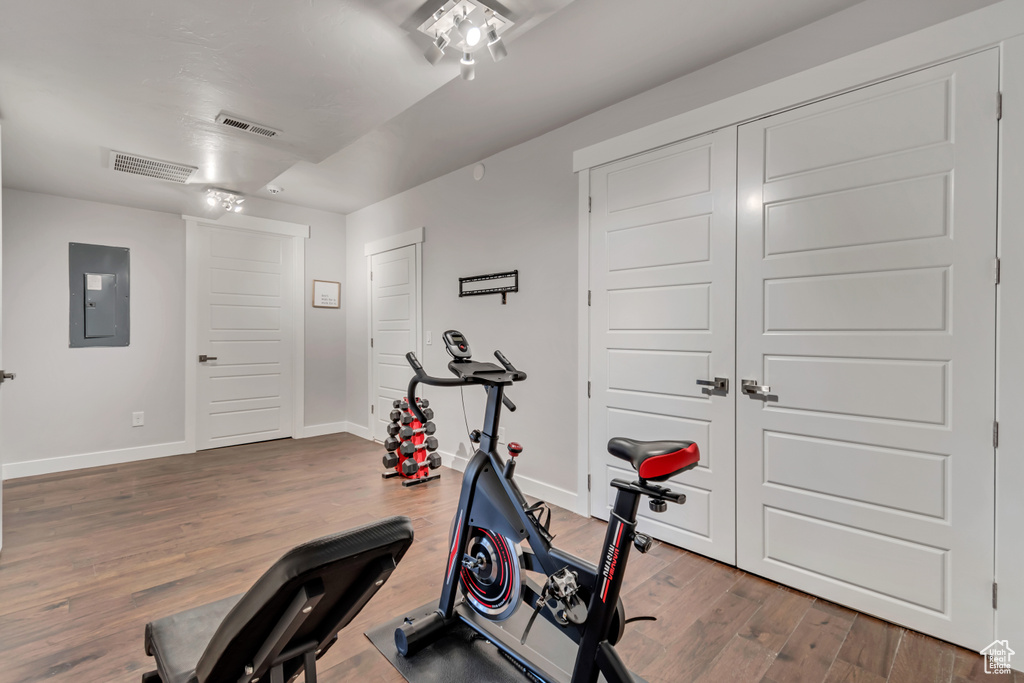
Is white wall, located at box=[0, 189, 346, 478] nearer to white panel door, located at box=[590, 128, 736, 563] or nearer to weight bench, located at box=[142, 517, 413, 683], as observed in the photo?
white panel door, located at box=[590, 128, 736, 563]

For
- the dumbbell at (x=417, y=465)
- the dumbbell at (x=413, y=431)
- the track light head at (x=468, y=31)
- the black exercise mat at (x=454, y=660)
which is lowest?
the black exercise mat at (x=454, y=660)

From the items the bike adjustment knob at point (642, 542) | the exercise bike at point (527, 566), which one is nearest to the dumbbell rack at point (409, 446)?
the exercise bike at point (527, 566)

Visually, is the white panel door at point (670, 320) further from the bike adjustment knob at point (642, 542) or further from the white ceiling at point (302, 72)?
the bike adjustment knob at point (642, 542)

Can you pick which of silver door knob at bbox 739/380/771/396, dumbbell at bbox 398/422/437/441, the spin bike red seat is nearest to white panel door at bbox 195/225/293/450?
dumbbell at bbox 398/422/437/441

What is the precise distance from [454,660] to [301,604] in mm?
1225

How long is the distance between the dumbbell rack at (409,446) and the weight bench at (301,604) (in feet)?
9.52

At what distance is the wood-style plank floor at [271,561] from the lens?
1.76m

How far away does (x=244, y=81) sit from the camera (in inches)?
88.0

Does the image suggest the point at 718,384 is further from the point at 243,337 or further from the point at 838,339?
the point at 243,337

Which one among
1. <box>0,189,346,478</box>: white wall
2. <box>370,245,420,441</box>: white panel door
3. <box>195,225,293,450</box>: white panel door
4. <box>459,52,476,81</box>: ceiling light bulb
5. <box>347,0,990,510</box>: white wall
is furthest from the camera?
<box>195,225,293,450</box>: white panel door

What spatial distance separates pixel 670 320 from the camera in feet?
9.05

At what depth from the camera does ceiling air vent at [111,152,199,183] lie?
3294 millimetres

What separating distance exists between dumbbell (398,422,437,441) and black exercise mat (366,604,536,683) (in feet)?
6.65

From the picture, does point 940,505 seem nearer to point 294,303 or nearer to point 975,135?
point 975,135
